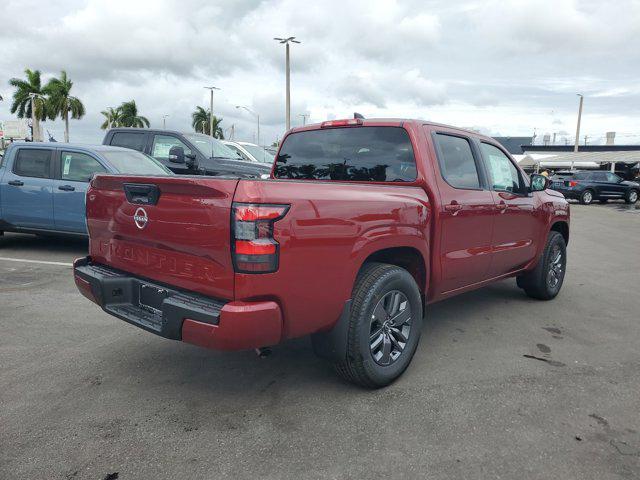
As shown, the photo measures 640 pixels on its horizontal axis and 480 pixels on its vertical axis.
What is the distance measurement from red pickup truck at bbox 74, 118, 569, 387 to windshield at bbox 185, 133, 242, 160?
6601mm

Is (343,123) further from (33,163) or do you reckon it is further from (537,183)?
(33,163)

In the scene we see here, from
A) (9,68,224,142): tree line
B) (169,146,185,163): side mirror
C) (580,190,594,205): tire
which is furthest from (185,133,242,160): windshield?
(9,68,224,142): tree line

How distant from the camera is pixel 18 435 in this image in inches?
108

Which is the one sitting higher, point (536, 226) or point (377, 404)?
point (536, 226)

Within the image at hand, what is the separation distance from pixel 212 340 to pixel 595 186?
84.3 feet

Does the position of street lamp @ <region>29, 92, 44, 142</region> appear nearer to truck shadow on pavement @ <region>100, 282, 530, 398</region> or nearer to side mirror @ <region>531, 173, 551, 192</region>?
truck shadow on pavement @ <region>100, 282, 530, 398</region>

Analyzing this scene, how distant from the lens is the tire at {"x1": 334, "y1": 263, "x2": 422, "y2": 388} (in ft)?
10.2

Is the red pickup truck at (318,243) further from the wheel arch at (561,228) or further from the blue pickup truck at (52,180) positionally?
the blue pickup truck at (52,180)

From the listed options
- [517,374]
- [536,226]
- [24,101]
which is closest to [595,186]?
[536,226]

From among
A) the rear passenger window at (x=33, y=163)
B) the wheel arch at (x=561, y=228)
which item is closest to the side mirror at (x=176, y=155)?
the rear passenger window at (x=33, y=163)

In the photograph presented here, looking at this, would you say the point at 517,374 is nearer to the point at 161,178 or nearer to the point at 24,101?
the point at 161,178

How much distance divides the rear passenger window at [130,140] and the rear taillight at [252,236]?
8.87 m

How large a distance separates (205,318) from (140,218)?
841 millimetres

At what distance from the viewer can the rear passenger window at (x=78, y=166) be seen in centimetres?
746
